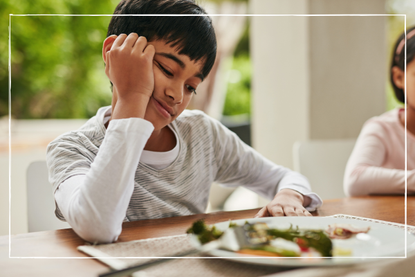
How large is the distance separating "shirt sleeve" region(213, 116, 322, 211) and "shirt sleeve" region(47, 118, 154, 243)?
0.61ft

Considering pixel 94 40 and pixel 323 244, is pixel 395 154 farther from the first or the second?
pixel 94 40

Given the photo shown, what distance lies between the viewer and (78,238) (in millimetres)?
542

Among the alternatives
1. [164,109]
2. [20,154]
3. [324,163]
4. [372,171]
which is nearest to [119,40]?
[164,109]

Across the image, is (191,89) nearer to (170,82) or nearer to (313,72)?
(170,82)

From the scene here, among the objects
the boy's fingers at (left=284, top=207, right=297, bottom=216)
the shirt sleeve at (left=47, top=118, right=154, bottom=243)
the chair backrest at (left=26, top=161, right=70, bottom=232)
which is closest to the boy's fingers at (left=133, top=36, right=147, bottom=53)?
the shirt sleeve at (left=47, top=118, right=154, bottom=243)

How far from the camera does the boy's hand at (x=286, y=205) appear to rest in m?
0.62

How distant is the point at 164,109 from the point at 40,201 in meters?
0.25

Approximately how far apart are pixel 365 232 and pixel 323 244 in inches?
3.1

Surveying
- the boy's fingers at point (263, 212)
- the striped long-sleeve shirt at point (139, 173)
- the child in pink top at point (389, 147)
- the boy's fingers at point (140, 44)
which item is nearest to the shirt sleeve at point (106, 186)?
the striped long-sleeve shirt at point (139, 173)

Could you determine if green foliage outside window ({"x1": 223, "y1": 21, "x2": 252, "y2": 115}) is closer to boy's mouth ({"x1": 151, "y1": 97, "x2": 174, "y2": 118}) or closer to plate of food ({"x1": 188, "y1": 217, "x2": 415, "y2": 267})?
boy's mouth ({"x1": 151, "y1": 97, "x2": 174, "y2": 118})

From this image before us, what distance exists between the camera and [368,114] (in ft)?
2.29

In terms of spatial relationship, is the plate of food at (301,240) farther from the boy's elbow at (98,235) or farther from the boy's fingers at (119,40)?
the boy's fingers at (119,40)

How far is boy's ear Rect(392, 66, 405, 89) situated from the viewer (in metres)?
0.71

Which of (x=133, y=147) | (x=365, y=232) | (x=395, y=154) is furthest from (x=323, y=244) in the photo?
(x=395, y=154)
